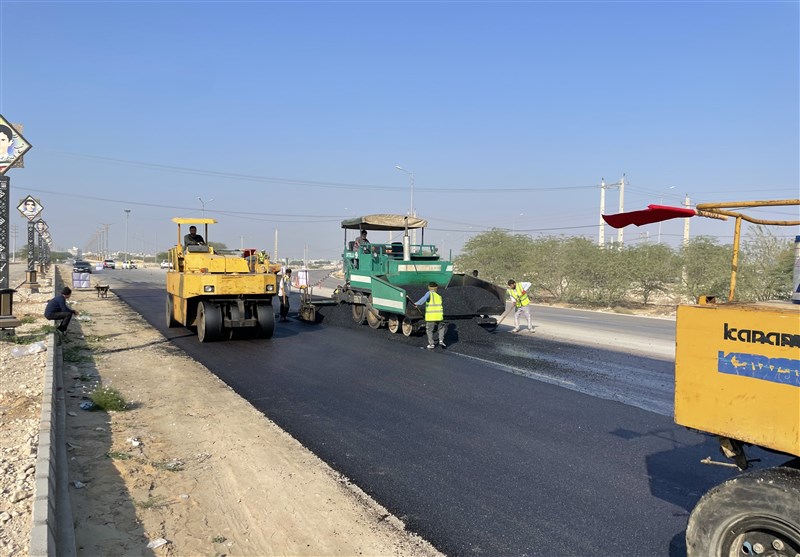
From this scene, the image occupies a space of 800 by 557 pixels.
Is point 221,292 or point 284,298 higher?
point 221,292

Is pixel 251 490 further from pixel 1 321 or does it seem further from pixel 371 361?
pixel 1 321

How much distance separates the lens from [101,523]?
4.27 metres

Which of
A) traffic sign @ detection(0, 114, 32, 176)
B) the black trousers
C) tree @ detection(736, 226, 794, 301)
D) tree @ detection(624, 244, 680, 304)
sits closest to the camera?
traffic sign @ detection(0, 114, 32, 176)

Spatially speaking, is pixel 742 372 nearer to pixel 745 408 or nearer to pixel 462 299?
pixel 745 408

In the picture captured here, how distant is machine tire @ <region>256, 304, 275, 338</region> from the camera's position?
→ 44.8ft

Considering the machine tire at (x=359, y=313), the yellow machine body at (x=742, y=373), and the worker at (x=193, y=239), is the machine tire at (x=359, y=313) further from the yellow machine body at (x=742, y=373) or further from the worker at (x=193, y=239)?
the yellow machine body at (x=742, y=373)

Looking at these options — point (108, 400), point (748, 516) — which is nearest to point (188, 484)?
point (108, 400)

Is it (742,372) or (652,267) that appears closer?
(742,372)

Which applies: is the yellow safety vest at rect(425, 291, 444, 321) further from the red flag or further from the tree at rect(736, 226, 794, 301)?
the tree at rect(736, 226, 794, 301)

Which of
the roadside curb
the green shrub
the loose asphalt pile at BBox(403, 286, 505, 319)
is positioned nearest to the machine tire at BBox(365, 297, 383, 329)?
the loose asphalt pile at BBox(403, 286, 505, 319)

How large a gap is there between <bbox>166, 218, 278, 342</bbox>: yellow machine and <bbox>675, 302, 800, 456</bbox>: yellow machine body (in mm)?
11120

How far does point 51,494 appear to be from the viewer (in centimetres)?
415

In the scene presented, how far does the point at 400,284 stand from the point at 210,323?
4801 mm

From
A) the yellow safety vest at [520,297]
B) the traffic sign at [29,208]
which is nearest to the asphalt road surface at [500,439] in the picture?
the yellow safety vest at [520,297]
